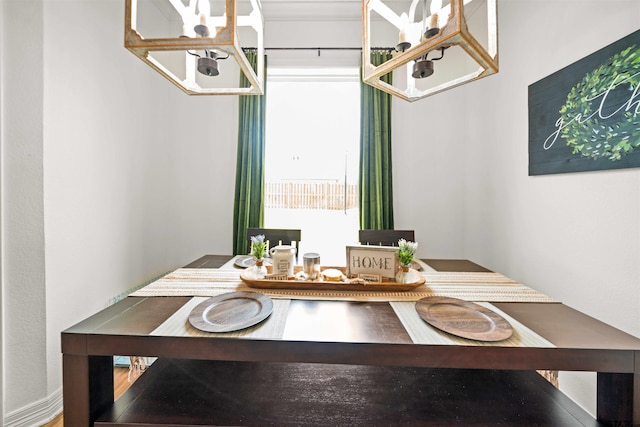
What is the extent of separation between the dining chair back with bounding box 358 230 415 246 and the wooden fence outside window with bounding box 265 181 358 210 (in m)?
0.75

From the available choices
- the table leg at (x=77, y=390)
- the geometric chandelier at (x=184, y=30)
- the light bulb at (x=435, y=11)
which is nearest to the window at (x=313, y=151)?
the geometric chandelier at (x=184, y=30)

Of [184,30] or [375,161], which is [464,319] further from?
[375,161]

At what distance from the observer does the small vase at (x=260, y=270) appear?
57.3 inches

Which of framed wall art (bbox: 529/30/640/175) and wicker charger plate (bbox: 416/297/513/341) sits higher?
framed wall art (bbox: 529/30/640/175)

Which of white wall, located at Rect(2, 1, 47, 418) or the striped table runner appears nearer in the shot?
the striped table runner

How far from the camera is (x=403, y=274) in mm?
1444

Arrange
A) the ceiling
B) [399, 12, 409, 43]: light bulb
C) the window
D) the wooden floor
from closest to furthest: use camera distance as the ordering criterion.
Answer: [399, 12, 409, 43]: light bulb → the wooden floor → the ceiling → the window

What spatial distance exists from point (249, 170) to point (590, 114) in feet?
7.93

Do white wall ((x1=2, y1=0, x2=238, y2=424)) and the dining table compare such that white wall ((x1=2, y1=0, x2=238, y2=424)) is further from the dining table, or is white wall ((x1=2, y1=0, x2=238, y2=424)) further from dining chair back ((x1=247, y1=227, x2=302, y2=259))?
dining chair back ((x1=247, y1=227, x2=302, y2=259))

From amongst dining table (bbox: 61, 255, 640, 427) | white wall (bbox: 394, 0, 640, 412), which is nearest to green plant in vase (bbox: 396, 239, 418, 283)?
dining table (bbox: 61, 255, 640, 427)

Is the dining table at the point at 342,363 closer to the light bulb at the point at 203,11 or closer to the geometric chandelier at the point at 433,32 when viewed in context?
the geometric chandelier at the point at 433,32

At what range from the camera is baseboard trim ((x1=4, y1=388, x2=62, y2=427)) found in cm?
148

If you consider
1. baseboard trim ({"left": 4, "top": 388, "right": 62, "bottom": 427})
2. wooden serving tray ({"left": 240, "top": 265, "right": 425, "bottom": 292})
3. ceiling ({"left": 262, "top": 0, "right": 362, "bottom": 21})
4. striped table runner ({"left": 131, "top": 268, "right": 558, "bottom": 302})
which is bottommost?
baseboard trim ({"left": 4, "top": 388, "right": 62, "bottom": 427})

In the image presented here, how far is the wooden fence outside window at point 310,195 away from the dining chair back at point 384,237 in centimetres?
75
